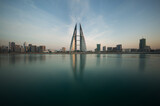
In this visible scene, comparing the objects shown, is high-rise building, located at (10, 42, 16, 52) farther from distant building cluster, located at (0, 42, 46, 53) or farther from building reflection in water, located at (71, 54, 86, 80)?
building reflection in water, located at (71, 54, 86, 80)

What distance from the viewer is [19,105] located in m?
3.15

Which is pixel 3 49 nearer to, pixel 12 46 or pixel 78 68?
pixel 12 46

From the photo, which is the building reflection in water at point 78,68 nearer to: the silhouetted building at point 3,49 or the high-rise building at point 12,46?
the silhouetted building at point 3,49

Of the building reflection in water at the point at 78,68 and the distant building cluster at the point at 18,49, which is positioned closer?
the building reflection in water at the point at 78,68

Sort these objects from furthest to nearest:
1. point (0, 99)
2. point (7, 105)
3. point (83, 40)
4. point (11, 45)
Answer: point (11, 45), point (83, 40), point (0, 99), point (7, 105)

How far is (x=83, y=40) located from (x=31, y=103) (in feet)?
239

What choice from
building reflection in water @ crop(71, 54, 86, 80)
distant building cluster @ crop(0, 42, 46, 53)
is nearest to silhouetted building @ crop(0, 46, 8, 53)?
distant building cluster @ crop(0, 42, 46, 53)

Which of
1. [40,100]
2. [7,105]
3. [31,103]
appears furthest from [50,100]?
[7,105]

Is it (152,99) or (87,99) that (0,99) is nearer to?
(87,99)

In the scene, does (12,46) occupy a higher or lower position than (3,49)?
higher

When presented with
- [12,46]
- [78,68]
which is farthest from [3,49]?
[78,68]

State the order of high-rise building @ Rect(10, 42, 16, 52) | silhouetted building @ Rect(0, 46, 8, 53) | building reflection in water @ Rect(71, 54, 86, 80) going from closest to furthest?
building reflection in water @ Rect(71, 54, 86, 80)
silhouetted building @ Rect(0, 46, 8, 53)
high-rise building @ Rect(10, 42, 16, 52)

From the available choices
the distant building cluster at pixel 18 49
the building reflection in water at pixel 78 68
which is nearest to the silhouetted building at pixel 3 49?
the distant building cluster at pixel 18 49

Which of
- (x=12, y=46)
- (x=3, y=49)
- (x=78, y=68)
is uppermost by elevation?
(x=12, y=46)
